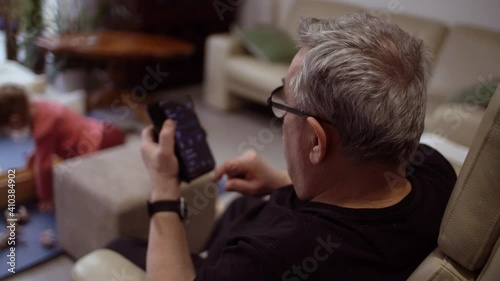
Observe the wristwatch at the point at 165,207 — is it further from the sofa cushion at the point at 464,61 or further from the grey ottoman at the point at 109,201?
the sofa cushion at the point at 464,61

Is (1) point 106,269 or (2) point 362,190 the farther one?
(1) point 106,269

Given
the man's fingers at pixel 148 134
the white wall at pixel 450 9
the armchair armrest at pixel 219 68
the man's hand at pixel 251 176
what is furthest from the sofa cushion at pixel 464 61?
the man's fingers at pixel 148 134

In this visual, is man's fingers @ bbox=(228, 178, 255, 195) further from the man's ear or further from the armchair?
the armchair

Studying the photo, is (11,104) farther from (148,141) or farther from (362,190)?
(362,190)

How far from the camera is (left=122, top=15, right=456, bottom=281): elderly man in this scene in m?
0.79

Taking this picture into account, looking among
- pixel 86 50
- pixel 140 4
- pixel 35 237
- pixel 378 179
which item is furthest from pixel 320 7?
pixel 378 179

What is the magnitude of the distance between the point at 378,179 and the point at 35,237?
4.84 ft

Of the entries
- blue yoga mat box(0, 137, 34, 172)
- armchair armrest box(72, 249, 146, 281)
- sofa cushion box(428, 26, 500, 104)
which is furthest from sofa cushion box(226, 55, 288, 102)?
armchair armrest box(72, 249, 146, 281)

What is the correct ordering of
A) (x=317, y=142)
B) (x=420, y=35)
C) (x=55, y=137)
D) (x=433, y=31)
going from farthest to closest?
(x=433, y=31) < (x=420, y=35) < (x=55, y=137) < (x=317, y=142)

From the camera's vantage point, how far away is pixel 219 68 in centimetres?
352

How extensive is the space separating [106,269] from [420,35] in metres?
2.11

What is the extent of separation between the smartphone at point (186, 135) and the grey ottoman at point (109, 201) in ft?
1.29

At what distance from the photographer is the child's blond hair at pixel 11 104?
6.77 feet

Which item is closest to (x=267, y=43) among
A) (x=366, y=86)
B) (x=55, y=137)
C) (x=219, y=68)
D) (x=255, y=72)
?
(x=255, y=72)
